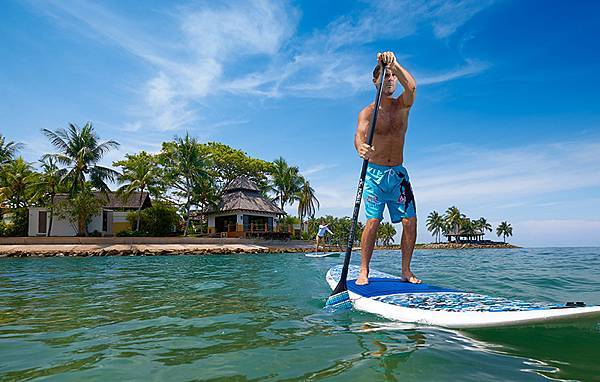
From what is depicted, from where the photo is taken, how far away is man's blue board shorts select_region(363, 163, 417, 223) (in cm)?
512

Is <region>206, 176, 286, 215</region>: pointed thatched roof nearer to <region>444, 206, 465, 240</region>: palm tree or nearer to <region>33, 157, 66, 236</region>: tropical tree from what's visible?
<region>33, 157, 66, 236</region>: tropical tree

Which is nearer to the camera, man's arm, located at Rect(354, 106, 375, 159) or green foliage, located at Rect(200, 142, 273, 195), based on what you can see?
man's arm, located at Rect(354, 106, 375, 159)

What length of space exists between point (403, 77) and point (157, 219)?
109 ft

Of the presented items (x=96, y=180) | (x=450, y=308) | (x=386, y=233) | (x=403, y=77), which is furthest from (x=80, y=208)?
(x=386, y=233)

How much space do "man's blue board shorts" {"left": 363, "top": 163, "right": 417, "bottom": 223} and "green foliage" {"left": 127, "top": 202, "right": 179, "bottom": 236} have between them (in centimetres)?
3149

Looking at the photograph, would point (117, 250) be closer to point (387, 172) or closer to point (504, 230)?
point (387, 172)

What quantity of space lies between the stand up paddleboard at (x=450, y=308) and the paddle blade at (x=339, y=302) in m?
0.08

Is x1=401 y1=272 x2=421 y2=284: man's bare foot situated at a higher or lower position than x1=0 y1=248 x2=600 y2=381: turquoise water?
higher

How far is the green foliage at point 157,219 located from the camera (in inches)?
1340

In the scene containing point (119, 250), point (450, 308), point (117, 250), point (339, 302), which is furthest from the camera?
point (119, 250)

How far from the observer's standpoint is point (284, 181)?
4547 centimetres

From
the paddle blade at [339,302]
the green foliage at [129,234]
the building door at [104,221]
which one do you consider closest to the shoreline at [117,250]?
the green foliage at [129,234]

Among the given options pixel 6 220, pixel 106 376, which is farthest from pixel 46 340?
pixel 6 220

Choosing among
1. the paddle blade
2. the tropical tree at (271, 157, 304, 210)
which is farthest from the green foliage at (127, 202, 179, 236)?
the paddle blade
